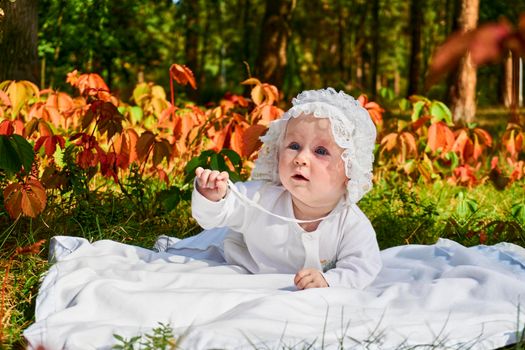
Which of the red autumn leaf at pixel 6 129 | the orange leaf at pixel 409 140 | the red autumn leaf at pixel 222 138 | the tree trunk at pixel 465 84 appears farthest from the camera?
the tree trunk at pixel 465 84


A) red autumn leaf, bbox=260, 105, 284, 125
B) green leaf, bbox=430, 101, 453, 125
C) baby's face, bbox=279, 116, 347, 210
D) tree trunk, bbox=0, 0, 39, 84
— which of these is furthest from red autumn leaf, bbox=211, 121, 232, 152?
tree trunk, bbox=0, 0, 39, 84

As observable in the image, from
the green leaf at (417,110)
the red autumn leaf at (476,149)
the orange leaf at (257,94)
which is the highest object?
the orange leaf at (257,94)

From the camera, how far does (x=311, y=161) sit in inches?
120

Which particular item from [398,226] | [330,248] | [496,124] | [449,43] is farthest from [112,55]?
[449,43]

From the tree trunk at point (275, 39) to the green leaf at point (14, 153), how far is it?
313 inches

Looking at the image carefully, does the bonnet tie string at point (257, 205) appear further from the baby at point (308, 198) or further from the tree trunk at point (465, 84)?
the tree trunk at point (465, 84)

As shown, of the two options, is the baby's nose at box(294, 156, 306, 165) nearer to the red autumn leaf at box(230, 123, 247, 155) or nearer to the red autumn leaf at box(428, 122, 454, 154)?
the red autumn leaf at box(230, 123, 247, 155)

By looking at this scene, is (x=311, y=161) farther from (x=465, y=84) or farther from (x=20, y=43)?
(x=465, y=84)

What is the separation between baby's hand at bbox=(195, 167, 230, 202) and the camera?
118 inches

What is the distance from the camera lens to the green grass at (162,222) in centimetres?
376

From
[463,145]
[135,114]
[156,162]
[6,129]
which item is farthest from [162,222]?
[463,145]

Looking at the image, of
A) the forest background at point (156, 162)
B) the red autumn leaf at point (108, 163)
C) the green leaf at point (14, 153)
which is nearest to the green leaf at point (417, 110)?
the forest background at point (156, 162)

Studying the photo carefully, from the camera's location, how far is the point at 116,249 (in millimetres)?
3404

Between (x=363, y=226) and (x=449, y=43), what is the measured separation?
79.6 inches
